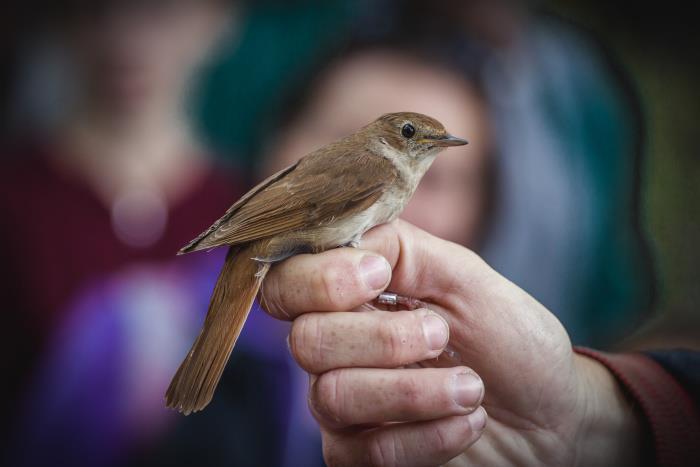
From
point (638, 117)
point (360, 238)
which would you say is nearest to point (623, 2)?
point (638, 117)

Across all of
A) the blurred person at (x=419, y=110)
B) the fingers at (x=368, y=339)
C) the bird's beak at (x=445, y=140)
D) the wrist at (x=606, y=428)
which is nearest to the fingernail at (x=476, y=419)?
the fingers at (x=368, y=339)

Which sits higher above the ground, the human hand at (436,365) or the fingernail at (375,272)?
the fingernail at (375,272)

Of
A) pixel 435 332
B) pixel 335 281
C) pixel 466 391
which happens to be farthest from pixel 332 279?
pixel 466 391

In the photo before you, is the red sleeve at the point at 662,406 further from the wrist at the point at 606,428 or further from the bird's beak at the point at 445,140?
the bird's beak at the point at 445,140

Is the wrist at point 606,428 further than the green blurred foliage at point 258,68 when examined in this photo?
No

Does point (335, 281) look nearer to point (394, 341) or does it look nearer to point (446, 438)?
point (394, 341)

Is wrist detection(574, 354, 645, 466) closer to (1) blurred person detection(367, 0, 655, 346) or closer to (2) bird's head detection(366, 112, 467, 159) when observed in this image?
(2) bird's head detection(366, 112, 467, 159)

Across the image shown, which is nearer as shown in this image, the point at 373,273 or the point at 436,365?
the point at 373,273
